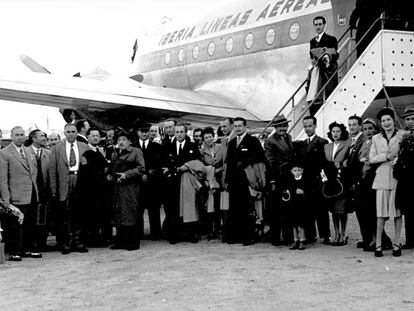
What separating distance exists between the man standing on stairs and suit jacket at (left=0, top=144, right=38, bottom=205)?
184 inches

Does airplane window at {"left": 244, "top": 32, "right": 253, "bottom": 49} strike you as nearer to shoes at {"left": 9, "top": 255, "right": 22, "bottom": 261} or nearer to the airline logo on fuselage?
the airline logo on fuselage

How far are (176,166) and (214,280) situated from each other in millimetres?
3265

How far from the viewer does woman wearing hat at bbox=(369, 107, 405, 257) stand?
6906mm

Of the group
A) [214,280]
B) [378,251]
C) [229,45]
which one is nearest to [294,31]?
[229,45]

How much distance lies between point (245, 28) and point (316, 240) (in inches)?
311

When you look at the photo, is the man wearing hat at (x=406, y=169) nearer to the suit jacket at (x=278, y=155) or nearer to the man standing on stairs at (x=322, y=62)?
the suit jacket at (x=278, y=155)

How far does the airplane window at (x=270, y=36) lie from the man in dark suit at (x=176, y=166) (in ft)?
18.8

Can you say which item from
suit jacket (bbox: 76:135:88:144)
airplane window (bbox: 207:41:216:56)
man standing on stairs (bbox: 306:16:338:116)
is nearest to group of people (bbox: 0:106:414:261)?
suit jacket (bbox: 76:135:88:144)

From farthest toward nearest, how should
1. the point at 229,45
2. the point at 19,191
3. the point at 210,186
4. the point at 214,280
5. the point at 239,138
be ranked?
the point at 229,45 → the point at 210,186 → the point at 239,138 → the point at 19,191 → the point at 214,280

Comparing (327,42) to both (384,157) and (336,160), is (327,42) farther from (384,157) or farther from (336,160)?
(384,157)

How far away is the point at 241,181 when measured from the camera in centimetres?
835

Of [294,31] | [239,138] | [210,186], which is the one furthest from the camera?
[294,31]

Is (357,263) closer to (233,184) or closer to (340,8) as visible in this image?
(233,184)

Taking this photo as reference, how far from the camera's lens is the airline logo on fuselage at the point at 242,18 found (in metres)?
13.4
